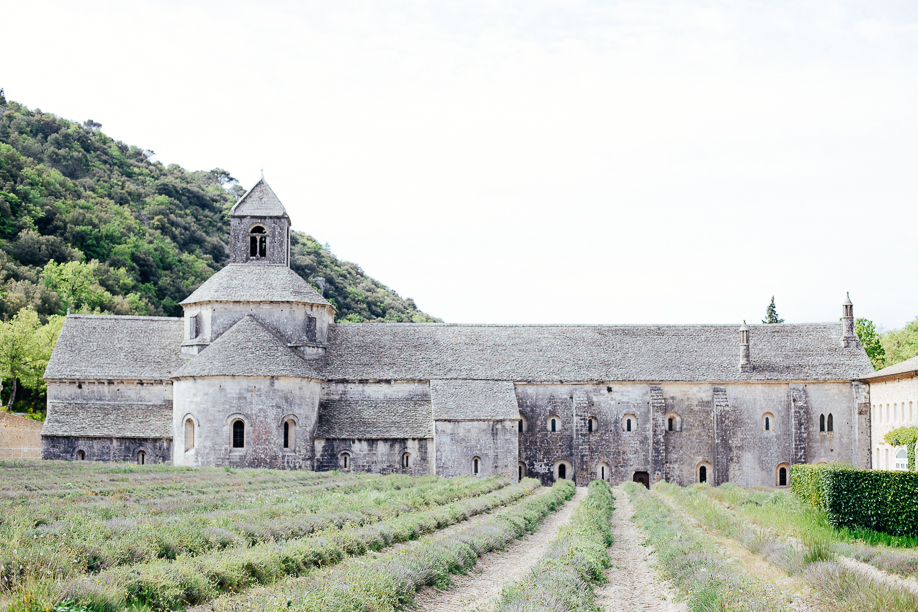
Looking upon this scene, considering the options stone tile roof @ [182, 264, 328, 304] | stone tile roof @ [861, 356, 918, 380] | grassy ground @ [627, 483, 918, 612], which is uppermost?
stone tile roof @ [182, 264, 328, 304]

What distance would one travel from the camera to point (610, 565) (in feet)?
68.7

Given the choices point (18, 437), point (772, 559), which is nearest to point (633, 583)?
point (772, 559)

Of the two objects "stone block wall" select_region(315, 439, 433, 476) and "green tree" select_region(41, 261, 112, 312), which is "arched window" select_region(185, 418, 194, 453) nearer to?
"stone block wall" select_region(315, 439, 433, 476)

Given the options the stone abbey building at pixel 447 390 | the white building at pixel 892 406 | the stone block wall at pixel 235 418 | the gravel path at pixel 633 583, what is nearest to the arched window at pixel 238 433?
the stone abbey building at pixel 447 390

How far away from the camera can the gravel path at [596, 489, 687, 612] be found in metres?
16.9

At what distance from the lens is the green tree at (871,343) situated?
2815 inches

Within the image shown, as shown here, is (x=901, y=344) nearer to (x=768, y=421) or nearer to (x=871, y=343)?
(x=871, y=343)

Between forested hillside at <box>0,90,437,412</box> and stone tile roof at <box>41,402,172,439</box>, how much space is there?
1569 cm

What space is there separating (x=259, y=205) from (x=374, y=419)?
16.3 metres

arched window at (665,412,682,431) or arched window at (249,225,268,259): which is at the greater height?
arched window at (249,225,268,259)

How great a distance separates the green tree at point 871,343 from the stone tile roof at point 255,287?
46548mm

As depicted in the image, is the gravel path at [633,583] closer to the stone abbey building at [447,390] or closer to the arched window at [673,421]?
the stone abbey building at [447,390]

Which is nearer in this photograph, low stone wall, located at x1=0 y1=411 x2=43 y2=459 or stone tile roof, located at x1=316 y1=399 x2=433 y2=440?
stone tile roof, located at x1=316 y1=399 x2=433 y2=440

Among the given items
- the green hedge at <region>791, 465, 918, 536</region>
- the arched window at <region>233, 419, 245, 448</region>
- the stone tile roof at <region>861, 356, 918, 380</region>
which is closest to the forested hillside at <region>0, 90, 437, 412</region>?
the arched window at <region>233, 419, 245, 448</region>
